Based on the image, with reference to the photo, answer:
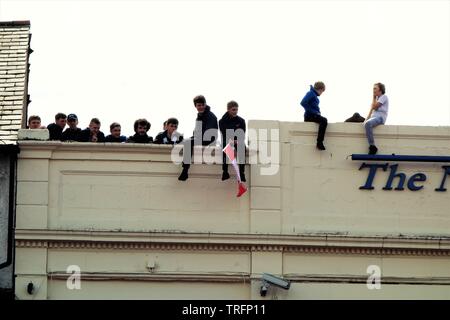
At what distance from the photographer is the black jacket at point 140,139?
2916 cm

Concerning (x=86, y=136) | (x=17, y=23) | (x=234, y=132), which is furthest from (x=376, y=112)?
(x=17, y=23)

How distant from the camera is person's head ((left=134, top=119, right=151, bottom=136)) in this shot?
29.1m

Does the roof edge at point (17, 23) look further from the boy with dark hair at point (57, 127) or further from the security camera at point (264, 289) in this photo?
the security camera at point (264, 289)

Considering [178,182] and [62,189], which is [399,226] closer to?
[178,182]

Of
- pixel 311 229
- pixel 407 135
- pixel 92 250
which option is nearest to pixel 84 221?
pixel 92 250

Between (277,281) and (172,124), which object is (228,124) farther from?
(277,281)

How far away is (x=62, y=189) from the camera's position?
28984mm

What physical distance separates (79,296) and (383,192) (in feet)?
20.4

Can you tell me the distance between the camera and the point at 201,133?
28.8m

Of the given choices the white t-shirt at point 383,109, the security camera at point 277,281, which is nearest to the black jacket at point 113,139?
the security camera at point 277,281

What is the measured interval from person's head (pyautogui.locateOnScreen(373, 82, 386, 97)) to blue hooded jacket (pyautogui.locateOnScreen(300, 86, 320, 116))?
1.12 m

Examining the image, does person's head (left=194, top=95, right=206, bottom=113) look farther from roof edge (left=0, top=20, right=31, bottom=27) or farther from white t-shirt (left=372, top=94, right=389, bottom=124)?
roof edge (left=0, top=20, right=31, bottom=27)

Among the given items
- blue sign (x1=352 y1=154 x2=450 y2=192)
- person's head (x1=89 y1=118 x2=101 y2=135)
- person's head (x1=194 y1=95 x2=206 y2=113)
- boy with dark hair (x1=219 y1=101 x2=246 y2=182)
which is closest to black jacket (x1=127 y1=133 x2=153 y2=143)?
person's head (x1=89 y1=118 x2=101 y2=135)
